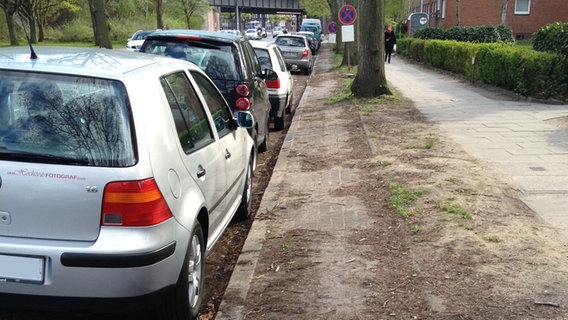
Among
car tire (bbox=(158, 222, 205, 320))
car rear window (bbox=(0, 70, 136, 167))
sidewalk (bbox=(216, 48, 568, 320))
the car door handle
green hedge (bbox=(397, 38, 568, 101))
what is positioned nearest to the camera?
car rear window (bbox=(0, 70, 136, 167))

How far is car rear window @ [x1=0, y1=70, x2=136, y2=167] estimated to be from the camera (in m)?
3.03

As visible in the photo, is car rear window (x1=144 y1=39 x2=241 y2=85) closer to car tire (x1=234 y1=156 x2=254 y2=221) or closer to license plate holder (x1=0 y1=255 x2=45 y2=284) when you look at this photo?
car tire (x1=234 y1=156 x2=254 y2=221)

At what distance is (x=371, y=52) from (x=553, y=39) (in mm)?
4489

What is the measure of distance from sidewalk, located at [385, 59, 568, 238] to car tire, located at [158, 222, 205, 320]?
3.26 metres

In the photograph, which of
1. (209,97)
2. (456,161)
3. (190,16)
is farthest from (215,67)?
(190,16)

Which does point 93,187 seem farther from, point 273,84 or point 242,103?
point 273,84

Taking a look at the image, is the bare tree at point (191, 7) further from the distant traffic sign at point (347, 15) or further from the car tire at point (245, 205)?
the car tire at point (245, 205)

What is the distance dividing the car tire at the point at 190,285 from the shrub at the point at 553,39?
464 inches

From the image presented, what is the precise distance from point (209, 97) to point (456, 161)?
13.2 feet

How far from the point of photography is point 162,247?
10.2ft

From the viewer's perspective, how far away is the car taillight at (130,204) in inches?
117

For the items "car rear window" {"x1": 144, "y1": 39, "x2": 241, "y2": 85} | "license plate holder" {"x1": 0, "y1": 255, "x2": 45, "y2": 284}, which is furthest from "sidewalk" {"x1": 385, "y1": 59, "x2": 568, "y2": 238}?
"license plate holder" {"x1": 0, "y1": 255, "x2": 45, "y2": 284}

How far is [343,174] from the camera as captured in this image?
7.39 metres

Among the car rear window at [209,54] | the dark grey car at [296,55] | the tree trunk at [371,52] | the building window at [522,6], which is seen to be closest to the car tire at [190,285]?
the car rear window at [209,54]
